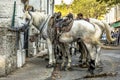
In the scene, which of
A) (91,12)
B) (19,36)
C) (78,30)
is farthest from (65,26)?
(91,12)

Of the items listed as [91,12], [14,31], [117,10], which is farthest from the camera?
[117,10]

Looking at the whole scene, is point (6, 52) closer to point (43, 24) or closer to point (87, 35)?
point (87, 35)

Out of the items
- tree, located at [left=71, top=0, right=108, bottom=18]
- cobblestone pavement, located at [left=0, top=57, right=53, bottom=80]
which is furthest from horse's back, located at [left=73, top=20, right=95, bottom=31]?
tree, located at [left=71, top=0, right=108, bottom=18]

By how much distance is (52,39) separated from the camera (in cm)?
1705

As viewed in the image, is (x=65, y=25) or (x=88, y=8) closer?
(x=65, y=25)

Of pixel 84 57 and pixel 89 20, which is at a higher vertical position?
pixel 89 20

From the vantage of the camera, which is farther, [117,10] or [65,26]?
[117,10]

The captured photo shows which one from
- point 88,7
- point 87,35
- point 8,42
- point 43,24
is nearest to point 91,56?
point 87,35

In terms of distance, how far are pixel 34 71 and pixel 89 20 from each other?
2.93 m

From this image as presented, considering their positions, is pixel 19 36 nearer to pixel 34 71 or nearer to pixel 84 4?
pixel 34 71

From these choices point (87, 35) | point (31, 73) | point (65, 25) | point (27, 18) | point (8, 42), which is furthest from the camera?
point (27, 18)

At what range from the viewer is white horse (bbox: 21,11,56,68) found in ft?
55.8

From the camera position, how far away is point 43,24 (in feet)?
56.7

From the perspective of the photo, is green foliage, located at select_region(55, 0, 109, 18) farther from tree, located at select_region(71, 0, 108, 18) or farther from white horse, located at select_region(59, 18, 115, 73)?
white horse, located at select_region(59, 18, 115, 73)
